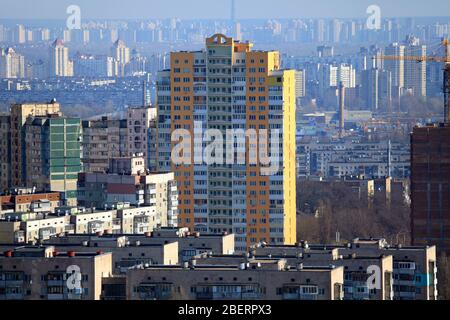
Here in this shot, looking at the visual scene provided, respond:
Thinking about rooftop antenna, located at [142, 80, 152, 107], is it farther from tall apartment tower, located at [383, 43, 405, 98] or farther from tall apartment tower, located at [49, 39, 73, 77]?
tall apartment tower, located at [383, 43, 405, 98]

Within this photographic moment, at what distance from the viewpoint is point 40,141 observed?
1725 centimetres

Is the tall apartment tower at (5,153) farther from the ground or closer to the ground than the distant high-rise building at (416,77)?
closer to the ground

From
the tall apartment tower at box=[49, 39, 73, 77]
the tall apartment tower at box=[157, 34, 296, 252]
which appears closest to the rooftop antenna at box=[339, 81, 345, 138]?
the tall apartment tower at box=[49, 39, 73, 77]

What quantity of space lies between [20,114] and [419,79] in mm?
16663

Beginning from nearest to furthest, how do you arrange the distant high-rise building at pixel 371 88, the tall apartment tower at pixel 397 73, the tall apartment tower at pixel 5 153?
the tall apartment tower at pixel 5 153, the tall apartment tower at pixel 397 73, the distant high-rise building at pixel 371 88

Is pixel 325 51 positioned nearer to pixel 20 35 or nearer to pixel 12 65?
pixel 12 65

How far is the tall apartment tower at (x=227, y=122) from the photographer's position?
14.7 metres

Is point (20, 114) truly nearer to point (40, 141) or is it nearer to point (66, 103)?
point (40, 141)

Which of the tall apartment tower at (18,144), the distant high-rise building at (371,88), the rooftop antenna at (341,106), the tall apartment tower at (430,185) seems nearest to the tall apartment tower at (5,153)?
the tall apartment tower at (18,144)

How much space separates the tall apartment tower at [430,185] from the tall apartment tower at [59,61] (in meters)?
12.9

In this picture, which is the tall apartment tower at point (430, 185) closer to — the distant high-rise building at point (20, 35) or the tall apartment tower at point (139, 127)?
the tall apartment tower at point (139, 127)

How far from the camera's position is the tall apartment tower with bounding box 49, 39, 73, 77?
27697 millimetres

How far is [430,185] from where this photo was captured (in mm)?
13500
